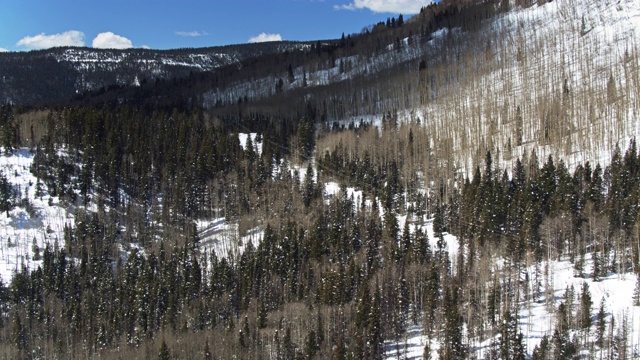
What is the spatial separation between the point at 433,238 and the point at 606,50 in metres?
109

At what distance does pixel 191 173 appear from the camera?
144 m

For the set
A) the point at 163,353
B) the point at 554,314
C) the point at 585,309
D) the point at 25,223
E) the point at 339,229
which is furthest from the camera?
the point at 25,223

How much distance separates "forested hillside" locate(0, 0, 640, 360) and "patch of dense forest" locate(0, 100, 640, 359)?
457mm

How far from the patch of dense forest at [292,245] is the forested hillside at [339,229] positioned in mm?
457

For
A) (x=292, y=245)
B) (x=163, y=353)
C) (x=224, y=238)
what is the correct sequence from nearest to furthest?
(x=163, y=353)
(x=292, y=245)
(x=224, y=238)

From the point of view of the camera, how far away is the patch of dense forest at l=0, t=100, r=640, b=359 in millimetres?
85000

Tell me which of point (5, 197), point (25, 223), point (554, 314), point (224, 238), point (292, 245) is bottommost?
point (554, 314)

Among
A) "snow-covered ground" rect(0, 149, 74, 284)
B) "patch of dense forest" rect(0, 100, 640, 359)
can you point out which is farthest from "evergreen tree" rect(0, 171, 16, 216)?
"patch of dense forest" rect(0, 100, 640, 359)

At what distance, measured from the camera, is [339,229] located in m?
112

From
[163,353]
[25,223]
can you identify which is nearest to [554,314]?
[163,353]

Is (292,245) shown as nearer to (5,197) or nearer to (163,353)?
(163,353)

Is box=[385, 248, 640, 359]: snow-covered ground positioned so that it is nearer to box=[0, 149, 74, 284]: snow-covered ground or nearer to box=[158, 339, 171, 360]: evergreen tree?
box=[158, 339, 171, 360]: evergreen tree

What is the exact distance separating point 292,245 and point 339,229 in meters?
9.73

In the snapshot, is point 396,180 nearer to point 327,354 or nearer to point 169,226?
point 169,226
